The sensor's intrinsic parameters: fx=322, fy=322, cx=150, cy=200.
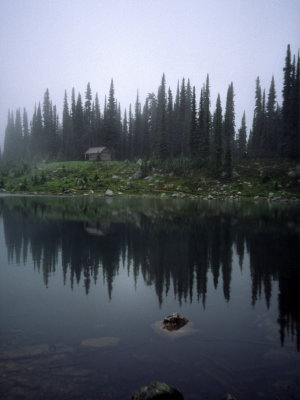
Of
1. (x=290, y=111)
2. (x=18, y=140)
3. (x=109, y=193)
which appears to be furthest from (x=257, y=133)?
(x=18, y=140)

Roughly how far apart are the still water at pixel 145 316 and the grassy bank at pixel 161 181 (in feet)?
155

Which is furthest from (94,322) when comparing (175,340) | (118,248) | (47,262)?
(118,248)

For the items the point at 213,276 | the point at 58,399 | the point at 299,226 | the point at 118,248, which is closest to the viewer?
the point at 58,399

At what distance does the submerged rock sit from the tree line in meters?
72.8

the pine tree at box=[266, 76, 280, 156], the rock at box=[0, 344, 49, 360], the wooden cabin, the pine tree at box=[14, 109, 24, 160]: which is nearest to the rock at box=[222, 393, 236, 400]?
the rock at box=[0, 344, 49, 360]

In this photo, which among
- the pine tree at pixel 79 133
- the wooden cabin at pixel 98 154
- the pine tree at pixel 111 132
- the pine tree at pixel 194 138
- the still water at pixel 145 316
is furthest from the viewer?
the pine tree at pixel 79 133

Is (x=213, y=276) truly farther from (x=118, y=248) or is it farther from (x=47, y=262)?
(x=47, y=262)

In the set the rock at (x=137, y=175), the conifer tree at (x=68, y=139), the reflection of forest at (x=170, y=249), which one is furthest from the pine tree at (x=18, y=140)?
the reflection of forest at (x=170, y=249)

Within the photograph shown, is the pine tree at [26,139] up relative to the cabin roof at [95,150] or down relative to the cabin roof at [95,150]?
up

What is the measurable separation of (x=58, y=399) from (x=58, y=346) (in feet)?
7.75

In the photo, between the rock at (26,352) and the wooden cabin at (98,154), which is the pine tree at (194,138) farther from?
the rock at (26,352)

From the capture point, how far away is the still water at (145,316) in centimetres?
766

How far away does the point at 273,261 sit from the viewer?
19.5m

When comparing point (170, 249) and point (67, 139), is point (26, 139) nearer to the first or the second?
point (67, 139)
